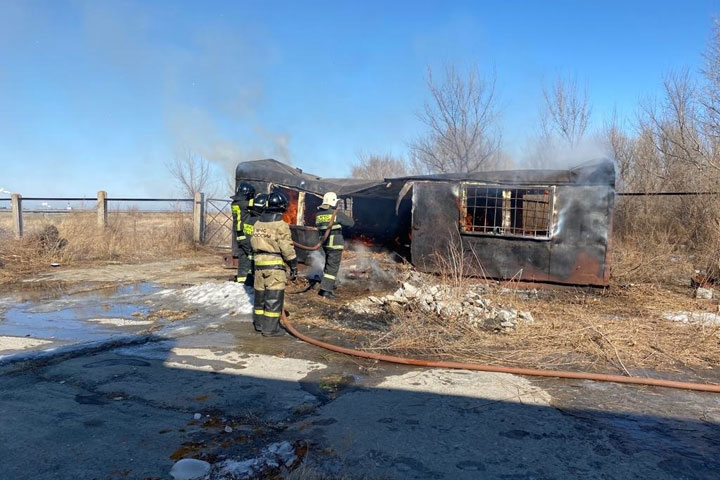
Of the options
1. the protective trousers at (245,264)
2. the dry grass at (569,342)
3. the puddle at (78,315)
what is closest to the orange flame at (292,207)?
the protective trousers at (245,264)

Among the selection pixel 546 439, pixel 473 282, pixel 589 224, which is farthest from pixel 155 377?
pixel 589 224

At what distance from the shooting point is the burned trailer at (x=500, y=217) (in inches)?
315

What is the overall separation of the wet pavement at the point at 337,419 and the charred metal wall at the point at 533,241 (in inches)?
175

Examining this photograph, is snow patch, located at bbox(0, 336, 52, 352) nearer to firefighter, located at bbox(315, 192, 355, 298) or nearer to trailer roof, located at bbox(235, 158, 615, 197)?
firefighter, located at bbox(315, 192, 355, 298)

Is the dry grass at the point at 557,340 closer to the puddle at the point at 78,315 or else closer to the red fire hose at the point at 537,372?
the red fire hose at the point at 537,372

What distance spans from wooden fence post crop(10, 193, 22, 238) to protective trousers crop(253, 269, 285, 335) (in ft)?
39.0

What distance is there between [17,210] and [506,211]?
46.5ft

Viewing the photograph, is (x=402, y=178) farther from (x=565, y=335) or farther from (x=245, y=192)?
(x=565, y=335)

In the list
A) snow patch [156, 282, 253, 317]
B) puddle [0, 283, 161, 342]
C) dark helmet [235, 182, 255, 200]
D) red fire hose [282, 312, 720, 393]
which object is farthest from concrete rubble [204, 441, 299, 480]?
dark helmet [235, 182, 255, 200]

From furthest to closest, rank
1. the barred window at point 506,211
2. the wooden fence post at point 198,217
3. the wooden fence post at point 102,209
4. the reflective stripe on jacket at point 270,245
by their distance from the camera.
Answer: the wooden fence post at point 198,217
the wooden fence post at point 102,209
the barred window at point 506,211
the reflective stripe on jacket at point 270,245

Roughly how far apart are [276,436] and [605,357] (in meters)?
3.54

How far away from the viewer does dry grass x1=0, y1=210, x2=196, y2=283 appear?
11.8 m

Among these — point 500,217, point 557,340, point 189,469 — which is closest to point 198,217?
point 500,217

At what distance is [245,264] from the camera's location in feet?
28.3
